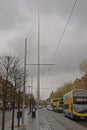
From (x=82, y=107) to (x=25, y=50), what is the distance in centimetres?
1197

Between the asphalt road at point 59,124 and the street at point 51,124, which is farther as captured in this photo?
the asphalt road at point 59,124

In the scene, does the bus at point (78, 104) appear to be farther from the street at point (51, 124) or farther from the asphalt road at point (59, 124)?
the asphalt road at point (59, 124)

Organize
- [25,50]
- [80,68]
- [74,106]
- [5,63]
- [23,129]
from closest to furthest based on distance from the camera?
[5,63]
[23,129]
[25,50]
[74,106]
[80,68]

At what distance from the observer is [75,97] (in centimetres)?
4231

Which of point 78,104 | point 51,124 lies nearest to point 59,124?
point 51,124

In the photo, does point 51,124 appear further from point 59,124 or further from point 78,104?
point 78,104

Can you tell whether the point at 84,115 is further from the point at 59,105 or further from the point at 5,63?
the point at 59,105

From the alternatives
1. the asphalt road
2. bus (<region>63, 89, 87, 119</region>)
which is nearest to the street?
the asphalt road

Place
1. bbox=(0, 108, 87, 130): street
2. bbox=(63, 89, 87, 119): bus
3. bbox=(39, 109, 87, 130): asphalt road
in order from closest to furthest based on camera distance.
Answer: bbox=(0, 108, 87, 130): street → bbox=(39, 109, 87, 130): asphalt road → bbox=(63, 89, 87, 119): bus

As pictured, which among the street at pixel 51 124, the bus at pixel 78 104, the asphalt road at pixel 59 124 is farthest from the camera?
the bus at pixel 78 104

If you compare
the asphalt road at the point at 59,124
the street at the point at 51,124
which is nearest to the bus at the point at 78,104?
the street at the point at 51,124

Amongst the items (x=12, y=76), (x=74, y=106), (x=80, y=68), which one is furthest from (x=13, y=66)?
(x=80, y=68)

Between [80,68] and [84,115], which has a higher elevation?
[80,68]

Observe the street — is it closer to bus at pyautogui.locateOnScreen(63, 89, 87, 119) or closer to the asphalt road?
the asphalt road
